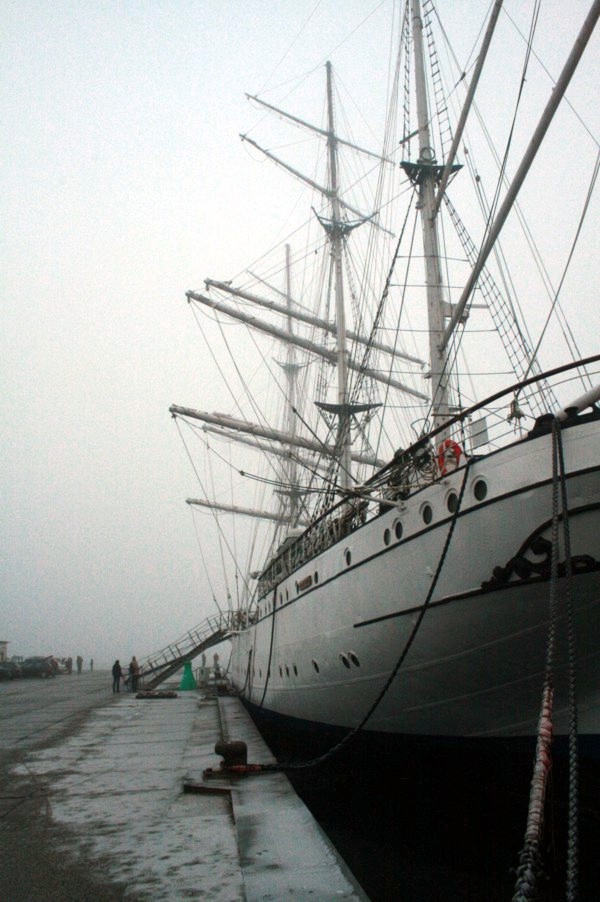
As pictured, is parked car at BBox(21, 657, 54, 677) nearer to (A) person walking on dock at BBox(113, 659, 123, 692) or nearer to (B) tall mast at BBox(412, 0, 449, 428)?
(A) person walking on dock at BBox(113, 659, 123, 692)

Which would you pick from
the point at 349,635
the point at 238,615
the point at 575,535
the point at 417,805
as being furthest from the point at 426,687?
the point at 238,615

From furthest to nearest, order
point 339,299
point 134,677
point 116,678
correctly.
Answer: point 134,677, point 116,678, point 339,299

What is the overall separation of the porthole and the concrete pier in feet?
11.0

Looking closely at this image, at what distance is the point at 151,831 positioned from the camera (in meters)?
5.13

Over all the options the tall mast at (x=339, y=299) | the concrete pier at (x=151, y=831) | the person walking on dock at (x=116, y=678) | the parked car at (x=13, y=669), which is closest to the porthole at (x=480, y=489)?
the concrete pier at (x=151, y=831)

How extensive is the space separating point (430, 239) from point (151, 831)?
35.7 feet

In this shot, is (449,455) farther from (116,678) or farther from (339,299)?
(116,678)

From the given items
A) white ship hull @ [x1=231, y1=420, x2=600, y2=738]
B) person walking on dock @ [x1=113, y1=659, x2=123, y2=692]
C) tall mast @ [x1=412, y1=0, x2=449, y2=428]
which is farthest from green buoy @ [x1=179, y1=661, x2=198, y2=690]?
tall mast @ [x1=412, y1=0, x2=449, y2=428]

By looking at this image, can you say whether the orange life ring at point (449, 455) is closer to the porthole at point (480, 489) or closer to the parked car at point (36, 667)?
the porthole at point (480, 489)

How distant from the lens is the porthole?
21.5ft

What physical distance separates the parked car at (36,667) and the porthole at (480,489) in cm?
3673

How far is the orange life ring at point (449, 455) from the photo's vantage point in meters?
7.31

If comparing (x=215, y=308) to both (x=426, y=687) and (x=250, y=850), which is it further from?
(x=250, y=850)

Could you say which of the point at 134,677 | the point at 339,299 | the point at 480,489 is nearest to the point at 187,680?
the point at 134,677
